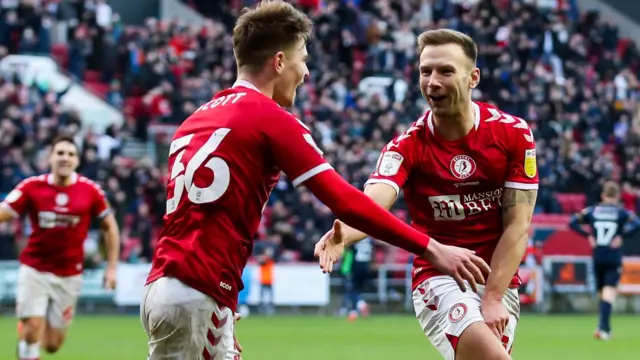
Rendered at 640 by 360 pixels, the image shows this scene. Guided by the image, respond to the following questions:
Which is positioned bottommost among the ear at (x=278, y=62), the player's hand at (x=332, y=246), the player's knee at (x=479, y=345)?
the player's knee at (x=479, y=345)

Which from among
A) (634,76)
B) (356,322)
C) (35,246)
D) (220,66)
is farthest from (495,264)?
(634,76)

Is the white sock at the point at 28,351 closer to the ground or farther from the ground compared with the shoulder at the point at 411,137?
closer to the ground

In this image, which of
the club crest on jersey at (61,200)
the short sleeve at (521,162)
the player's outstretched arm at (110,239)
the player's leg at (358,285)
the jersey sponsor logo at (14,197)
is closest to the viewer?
the short sleeve at (521,162)

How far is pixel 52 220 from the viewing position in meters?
12.6

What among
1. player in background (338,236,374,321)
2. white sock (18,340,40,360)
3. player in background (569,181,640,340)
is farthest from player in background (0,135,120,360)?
player in background (338,236,374,321)

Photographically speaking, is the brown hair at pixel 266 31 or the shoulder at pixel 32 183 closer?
the brown hair at pixel 266 31

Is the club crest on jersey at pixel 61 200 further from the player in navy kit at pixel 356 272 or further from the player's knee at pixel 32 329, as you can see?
the player in navy kit at pixel 356 272

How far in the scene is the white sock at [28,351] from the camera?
12102 millimetres

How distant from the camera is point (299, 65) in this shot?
18.1ft

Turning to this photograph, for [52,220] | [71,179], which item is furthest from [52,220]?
[71,179]

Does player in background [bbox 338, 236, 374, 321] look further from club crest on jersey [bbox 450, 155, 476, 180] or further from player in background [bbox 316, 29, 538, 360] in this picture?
club crest on jersey [bbox 450, 155, 476, 180]

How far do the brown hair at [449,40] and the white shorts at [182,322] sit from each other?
2.21 metres

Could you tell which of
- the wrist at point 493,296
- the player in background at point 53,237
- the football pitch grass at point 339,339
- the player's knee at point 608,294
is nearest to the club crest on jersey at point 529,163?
the wrist at point 493,296

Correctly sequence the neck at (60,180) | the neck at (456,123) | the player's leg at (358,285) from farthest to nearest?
the player's leg at (358,285)
the neck at (60,180)
the neck at (456,123)
